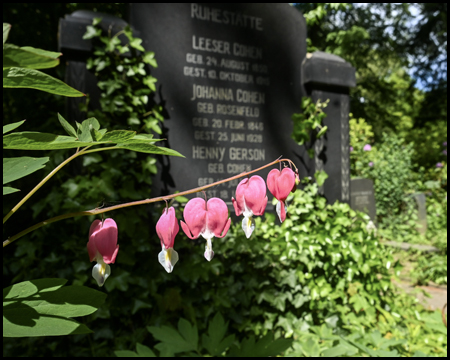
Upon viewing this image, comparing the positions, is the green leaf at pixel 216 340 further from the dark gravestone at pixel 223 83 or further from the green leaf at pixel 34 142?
the dark gravestone at pixel 223 83

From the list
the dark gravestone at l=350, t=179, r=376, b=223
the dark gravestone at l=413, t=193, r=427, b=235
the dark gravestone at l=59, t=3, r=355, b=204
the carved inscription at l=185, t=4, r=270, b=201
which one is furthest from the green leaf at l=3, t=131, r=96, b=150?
the dark gravestone at l=413, t=193, r=427, b=235

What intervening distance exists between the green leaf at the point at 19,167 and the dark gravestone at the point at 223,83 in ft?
7.21

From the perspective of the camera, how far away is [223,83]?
3.19m

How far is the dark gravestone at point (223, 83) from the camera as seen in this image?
295cm

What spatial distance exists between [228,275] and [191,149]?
115 cm

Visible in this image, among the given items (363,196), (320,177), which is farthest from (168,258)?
(363,196)

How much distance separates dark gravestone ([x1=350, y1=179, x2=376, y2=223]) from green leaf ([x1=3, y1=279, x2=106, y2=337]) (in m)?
6.22

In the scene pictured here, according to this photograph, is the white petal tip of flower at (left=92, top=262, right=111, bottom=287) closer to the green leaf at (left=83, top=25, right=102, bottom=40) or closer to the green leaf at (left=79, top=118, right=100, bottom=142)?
the green leaf at (left=79, top=118, right=100, bottom=142)

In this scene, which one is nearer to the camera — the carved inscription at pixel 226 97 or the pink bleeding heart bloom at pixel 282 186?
the pink bleeding heart bloom at pixel 282 186

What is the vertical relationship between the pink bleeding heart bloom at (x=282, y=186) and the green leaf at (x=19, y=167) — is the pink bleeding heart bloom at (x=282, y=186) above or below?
below

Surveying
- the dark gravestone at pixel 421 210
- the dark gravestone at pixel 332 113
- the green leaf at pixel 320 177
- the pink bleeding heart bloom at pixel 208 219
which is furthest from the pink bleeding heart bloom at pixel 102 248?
the dark gravestone at pixel 421 210

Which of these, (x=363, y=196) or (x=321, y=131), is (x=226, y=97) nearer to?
(x=321, y=131)

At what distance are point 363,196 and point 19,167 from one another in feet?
21.1

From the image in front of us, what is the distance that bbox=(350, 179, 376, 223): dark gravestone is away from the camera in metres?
6.27
